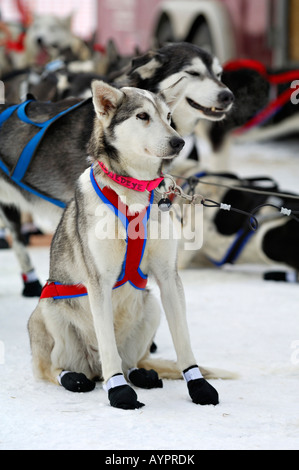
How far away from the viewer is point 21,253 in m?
3.82

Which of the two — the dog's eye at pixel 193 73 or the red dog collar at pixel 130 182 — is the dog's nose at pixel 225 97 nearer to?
the dog's eye at pixel 193 73

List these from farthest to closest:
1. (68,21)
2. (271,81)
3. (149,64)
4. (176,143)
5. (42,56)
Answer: (68,21), (42,56), (271,81), (149,64), (176,143)

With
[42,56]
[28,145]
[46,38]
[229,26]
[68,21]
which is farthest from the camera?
[68,21]

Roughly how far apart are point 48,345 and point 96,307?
0.31 m

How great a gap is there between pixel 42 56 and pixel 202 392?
21.5 feet

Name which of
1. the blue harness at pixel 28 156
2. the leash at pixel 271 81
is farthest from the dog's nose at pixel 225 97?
the leash at pixel 271 81

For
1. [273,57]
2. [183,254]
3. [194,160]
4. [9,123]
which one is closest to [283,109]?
[273,57]

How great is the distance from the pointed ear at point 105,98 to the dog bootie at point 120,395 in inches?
30.7

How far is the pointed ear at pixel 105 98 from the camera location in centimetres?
215

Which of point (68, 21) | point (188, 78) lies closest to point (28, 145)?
point (188, 78)

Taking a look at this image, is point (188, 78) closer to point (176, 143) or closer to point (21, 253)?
point (176, 143)

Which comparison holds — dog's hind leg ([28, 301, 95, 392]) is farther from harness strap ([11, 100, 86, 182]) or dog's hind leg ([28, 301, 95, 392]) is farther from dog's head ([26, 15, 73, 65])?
dog's head ([26, 15, 73, 65])

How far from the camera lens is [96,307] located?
2.24 meters

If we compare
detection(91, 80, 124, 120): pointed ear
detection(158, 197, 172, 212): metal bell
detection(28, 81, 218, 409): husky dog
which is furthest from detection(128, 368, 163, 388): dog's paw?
detection(91, 80, 124, 120): pointed ear
